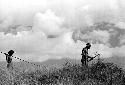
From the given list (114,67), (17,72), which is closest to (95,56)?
(114,67)

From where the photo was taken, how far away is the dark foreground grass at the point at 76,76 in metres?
14.1

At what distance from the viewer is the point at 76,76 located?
15188 millimetres

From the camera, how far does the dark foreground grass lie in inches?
553

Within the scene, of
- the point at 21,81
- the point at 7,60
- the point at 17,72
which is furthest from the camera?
the point at 7,60

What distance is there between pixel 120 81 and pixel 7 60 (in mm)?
6859

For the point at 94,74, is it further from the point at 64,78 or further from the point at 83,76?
the point at 64,78

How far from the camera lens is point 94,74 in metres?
15.5

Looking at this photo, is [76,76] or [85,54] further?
[85,54]

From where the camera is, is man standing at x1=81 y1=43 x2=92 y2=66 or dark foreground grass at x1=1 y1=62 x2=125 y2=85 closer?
dark foreground grass at x1=1 y1=62 x2=125 y2=85

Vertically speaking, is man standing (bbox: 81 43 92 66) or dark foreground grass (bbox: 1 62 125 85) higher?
man standing (bbox: 81 43 92 66)

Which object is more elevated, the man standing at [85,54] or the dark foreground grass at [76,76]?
the man standing at [85,54]

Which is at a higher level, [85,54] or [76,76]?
[85,54]

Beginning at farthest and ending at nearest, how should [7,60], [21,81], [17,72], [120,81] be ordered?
[7,60], [17,72], [120,81], [21,81]

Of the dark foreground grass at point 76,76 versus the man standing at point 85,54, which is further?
the man standing at point 85,54
